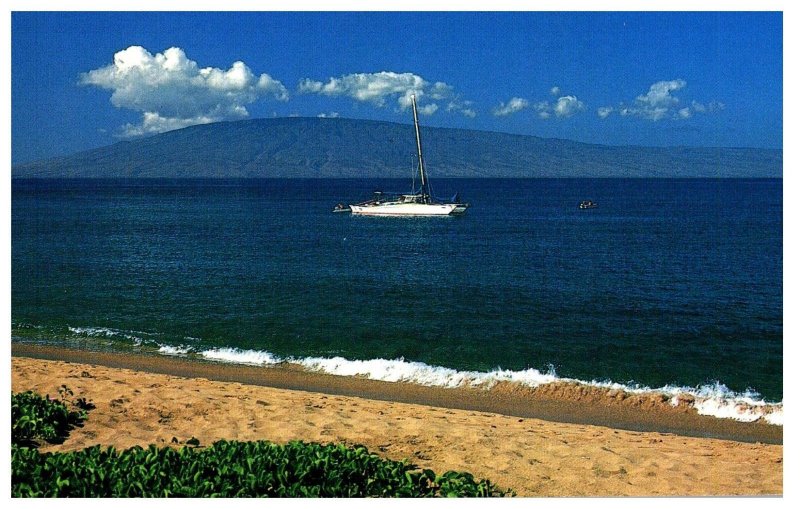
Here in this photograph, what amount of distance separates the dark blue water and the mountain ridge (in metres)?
48.6

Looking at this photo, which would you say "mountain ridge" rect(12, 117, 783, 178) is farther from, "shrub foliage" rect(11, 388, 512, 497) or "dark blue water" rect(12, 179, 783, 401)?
"shrub foliage" rect(11, 388, 512, 497)

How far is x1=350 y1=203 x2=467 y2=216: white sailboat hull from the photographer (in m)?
44.0

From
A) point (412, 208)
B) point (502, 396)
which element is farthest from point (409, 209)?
point (502, 396)

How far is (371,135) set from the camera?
90.2m

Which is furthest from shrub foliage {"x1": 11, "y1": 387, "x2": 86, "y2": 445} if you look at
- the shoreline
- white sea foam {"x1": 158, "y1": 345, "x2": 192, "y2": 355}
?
white sea foam {"x1": 158, "y1": 345, "x2": 192, "y2": 355}

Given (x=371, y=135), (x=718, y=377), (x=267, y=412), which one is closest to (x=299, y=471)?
(x=267, y=412)

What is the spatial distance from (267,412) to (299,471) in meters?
2.59

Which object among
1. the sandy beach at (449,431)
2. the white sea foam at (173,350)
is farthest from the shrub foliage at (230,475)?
the white sea foam at (173,350)

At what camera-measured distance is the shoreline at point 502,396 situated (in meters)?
9.55

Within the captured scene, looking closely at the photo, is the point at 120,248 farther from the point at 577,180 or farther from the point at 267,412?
the point at 577,180

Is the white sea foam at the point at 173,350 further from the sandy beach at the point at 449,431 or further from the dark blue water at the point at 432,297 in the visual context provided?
the sandy beach at the point at 449,431

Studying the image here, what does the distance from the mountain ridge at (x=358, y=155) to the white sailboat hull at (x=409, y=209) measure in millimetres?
32473

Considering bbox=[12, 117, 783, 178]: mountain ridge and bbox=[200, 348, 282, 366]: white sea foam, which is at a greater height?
bbox=[12, 117, 783, 178]: mountain ridge

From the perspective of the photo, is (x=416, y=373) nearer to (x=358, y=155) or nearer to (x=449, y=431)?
(x=449, y=431)
